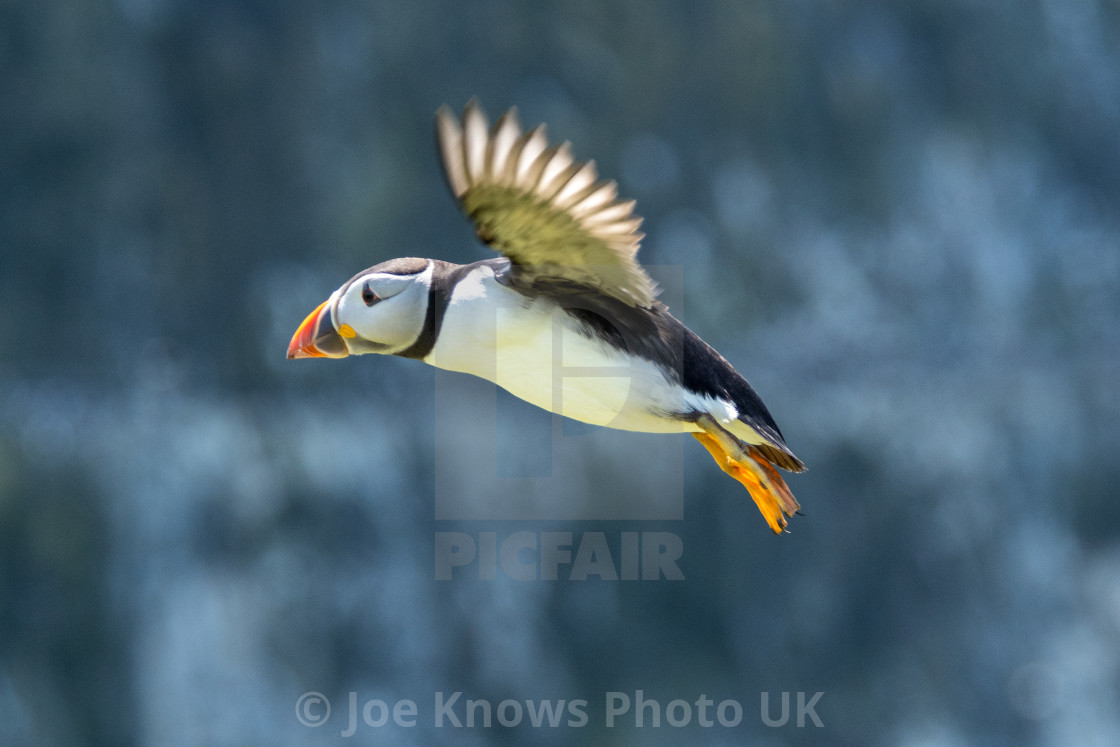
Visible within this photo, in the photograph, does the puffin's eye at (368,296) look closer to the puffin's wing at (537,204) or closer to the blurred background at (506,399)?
the puffin's wing at (537,204)

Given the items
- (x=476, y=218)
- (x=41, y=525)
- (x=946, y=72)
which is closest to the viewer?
(x=476, y=218)

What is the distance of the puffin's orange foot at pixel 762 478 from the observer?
103 inches

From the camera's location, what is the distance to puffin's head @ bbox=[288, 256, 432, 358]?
2.24m

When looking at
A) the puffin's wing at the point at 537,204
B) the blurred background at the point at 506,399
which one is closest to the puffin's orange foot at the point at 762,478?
the puffin's wing at the point at 537,204

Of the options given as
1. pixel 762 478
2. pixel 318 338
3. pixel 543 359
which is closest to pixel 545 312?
pixel 543 359

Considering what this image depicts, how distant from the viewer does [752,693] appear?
9023 millimetres

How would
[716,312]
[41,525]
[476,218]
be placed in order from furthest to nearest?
[716,312], [41,525], [476,218]

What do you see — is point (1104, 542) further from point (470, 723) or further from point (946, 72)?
point (470, 723)

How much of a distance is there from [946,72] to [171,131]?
21.8 feet

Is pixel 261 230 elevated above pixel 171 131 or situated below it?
below

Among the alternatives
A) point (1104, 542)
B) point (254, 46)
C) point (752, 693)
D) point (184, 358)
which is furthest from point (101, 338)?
point (1104, 542)

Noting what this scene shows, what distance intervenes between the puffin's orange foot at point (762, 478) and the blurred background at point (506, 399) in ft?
19.1

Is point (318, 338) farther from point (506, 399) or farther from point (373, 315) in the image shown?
point (506, 399)

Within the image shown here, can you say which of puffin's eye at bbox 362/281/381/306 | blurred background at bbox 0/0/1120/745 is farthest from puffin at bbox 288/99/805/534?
blurred background at bbox 0/0/1120/745
